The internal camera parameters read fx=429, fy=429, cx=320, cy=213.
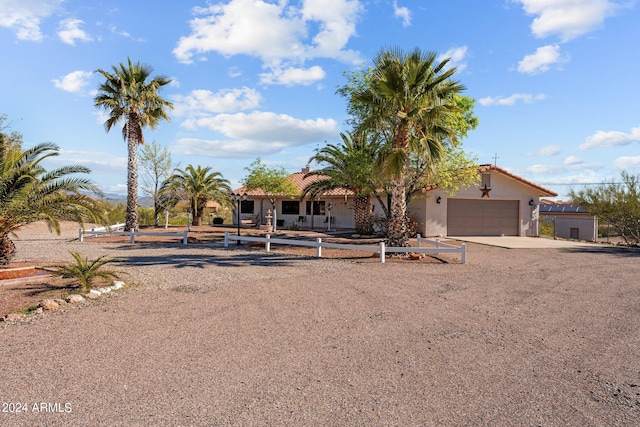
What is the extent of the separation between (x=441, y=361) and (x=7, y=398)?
16.2ft

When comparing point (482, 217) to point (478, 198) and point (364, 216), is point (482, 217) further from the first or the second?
point (364, 216)

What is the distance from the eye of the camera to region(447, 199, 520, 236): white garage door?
2656 centimetres

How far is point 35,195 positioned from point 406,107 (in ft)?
40.2

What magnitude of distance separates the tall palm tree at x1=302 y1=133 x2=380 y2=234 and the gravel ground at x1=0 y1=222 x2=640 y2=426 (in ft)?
33.4

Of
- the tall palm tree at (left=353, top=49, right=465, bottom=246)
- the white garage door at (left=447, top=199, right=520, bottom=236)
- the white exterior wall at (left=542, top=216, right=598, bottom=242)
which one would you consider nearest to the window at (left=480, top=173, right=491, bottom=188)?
the white garage door at (left=447, top=199, right=520, bottom=236)

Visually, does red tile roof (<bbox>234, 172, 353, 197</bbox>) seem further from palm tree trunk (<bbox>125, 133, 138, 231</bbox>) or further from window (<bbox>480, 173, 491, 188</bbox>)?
palm tree trunk (<bbox>125, 133, 138, 231</bbox>)

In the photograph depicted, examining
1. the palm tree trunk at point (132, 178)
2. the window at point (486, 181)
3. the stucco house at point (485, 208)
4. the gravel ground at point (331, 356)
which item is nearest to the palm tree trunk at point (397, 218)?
the gravel ground at point (331, 356)

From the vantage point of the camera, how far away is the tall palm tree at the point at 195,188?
34250 millimetres

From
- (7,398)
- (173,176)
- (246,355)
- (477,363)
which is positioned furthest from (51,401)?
(173,176)

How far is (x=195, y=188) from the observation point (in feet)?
114

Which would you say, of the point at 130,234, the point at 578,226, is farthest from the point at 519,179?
the point at 130,234

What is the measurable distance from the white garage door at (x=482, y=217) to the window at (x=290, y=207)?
625 inches

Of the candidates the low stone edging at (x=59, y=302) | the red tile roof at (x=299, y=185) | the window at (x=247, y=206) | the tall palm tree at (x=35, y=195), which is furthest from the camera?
the window at (x=247, y=206)

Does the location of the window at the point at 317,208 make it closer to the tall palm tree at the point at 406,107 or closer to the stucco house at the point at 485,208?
the stucco house at the point at 485,208
